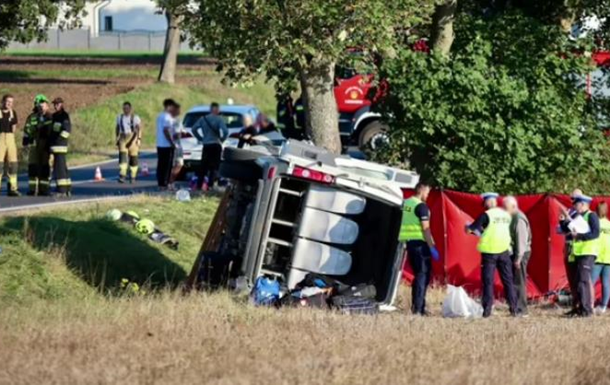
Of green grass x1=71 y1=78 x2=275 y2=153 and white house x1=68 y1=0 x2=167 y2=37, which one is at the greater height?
white house x1=68 y1=0 x2=167 y2=37

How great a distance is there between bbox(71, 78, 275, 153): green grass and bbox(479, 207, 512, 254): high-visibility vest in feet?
81.3

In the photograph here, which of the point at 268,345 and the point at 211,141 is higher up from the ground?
the point at 211,141

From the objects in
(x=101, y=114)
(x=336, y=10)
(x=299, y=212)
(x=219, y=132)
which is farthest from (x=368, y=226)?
(x=101, y=114)

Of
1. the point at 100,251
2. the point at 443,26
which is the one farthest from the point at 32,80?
the point at 100,251

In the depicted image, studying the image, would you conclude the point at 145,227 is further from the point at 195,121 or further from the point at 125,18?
the point at 125,18

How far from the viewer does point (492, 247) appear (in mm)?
18000

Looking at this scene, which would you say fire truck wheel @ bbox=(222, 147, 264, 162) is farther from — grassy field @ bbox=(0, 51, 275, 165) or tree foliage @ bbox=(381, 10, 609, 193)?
grassy field @ bbox=(0, 51, 275, 165)

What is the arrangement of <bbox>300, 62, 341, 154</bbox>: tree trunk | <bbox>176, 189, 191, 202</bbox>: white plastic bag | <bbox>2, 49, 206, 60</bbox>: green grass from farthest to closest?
<bbox>2, 49, 206, 60</bbox>: green grass
<bbox>176, 189, 191, 202</bbox>: white plastic bag
<bbox>300, 62, 341, 154</bbox>: tree trunk

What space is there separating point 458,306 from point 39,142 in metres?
10.8

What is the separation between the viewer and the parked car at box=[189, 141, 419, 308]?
16734 millimetres

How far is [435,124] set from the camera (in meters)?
22.5

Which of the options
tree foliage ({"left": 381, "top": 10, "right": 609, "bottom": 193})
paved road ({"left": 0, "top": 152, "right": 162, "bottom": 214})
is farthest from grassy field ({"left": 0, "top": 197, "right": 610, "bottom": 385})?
paved road ({"left": 0, "top": 152, "right": 162, "bottom": 214})

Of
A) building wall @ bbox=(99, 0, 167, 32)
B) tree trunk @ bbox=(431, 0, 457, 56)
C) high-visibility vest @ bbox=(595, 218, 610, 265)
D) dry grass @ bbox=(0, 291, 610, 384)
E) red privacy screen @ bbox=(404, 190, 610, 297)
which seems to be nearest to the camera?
dry grass @ bbox=(0, 291, 610, 384)

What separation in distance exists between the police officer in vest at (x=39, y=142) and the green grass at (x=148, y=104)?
14.6 meters
